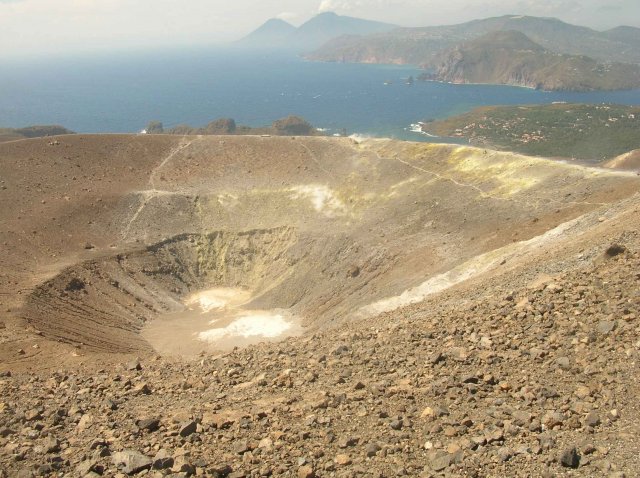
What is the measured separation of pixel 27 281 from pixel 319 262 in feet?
80.2

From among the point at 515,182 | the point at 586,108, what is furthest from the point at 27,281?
the point at 586,108

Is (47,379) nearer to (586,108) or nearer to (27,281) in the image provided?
(27,281)

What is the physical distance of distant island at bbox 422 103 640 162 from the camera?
12975cm

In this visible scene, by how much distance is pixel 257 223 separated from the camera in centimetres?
5497

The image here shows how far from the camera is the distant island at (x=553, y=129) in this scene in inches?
5108

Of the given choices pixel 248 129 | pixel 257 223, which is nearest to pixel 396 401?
pixel 257 223

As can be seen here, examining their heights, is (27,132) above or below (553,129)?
above

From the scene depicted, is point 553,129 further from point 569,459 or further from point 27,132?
point 569,459

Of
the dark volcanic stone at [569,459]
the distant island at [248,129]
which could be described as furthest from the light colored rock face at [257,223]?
the distant island at [248,129]

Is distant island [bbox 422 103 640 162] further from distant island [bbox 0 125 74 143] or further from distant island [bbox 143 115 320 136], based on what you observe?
distant island [bbox 0 125 74 143]

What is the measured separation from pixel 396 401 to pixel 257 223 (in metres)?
42.6

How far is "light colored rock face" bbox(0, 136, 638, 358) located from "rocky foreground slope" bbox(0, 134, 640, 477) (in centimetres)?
1251

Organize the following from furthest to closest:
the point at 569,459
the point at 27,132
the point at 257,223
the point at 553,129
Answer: the point at 553,129
the point at 27,132
the point at 257,223
the point at 569,459

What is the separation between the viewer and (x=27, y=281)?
38469 mm
